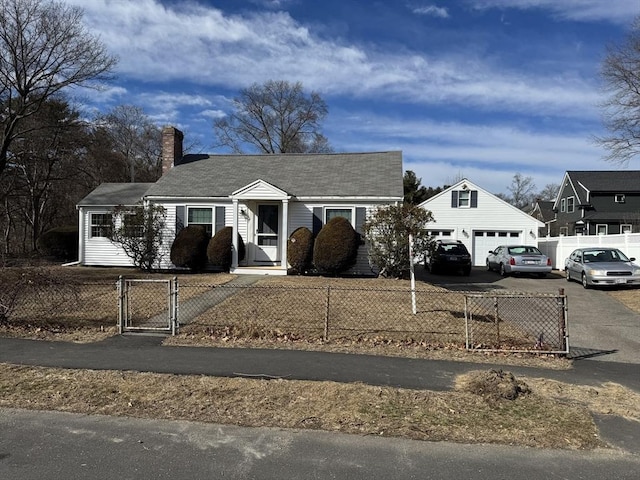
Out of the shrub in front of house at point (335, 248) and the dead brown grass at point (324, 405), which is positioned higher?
the shrub in front of house at point (335, 248)

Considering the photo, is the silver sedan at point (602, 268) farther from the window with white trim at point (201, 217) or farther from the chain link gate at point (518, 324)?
the window with white trim at point (201, 217)

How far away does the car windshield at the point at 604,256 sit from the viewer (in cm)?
1686

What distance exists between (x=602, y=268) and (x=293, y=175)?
11.9 meters

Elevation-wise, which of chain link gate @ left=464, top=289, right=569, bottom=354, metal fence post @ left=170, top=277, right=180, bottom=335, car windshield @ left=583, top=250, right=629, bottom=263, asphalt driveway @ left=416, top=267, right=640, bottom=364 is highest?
car windshield @ left=583, top=250, right=629, bottom=263

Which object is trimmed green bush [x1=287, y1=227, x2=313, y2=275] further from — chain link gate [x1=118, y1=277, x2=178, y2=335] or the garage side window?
chain link gate [x1=118, y1=277, x2=178, y2=335]

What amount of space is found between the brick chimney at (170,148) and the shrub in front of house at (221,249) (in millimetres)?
5808

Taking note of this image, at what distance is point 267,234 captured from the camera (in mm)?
18453

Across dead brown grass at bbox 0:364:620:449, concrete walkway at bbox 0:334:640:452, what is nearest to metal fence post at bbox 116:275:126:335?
concrete walkway at bbox 0:334:640:452

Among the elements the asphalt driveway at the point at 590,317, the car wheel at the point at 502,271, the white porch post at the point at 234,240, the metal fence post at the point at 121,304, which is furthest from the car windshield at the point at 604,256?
the metal fence post at the point at 121,304

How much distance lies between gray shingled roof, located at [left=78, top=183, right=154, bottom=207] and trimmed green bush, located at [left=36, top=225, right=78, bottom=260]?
2913mm

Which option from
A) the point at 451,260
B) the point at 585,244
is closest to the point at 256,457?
the point at 451,260

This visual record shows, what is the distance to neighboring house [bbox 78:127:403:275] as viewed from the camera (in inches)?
696

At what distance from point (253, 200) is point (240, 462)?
1467 centimetres

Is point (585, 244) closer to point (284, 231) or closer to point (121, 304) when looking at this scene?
point (284, 231)
